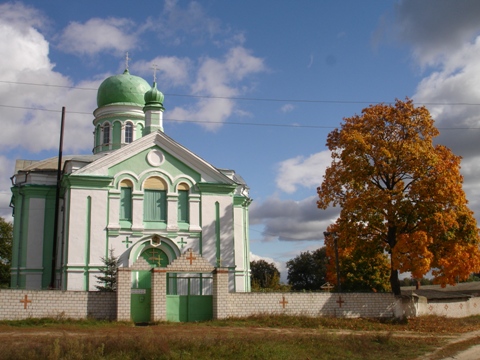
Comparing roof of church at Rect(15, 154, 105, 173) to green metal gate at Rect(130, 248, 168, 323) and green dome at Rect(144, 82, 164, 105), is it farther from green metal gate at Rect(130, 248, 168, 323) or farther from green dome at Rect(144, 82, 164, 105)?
green metal gate at Rect(130, 248, 168, 323)

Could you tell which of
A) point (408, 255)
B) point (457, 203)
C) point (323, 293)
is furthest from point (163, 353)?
point (457, 203)

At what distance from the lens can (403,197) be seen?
22828 mm

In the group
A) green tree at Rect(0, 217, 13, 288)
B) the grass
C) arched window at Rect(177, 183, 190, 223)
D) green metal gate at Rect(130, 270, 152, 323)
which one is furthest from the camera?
green tree at Rect(0, 217, 13, 288)

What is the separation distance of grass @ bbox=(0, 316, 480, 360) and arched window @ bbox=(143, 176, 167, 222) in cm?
798

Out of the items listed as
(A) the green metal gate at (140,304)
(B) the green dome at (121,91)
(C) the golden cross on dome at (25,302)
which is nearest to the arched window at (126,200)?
(A) the green metal gate at (140,304)

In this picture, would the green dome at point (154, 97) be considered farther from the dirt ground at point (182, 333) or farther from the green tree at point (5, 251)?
the green tree at point (5, 251)

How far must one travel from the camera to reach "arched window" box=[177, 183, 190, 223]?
88.6ft

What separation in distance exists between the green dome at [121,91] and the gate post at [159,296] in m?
17.0

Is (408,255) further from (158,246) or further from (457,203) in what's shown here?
(158,246)

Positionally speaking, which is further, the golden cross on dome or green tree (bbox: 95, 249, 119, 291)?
green tree (bbox: 95, 249, 119, 291)

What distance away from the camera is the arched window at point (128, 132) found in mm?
34094

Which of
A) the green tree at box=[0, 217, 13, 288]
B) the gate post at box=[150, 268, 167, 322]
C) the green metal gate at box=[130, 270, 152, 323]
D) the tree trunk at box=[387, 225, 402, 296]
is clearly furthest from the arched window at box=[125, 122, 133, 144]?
the green tree at box=[0, 217, 13, 288]

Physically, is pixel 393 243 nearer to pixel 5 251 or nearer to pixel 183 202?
pixel 183 202

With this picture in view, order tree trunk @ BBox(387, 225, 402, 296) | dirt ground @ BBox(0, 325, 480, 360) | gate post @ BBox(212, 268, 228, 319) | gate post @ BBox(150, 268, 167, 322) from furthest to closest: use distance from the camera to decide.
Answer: tree trunk @ BBox(387, 225, 402, 296) → gate post @ BBox(212, 268, 228, 319) → gate post @ BBox(150, 268, 167, 322) → dirt ground @ BBox(0, 325, 480, 360)
